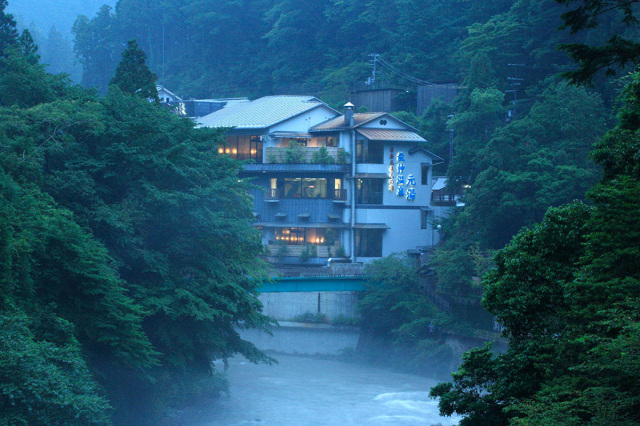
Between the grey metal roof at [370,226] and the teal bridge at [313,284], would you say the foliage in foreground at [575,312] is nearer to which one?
the teal bridge at [313,284]

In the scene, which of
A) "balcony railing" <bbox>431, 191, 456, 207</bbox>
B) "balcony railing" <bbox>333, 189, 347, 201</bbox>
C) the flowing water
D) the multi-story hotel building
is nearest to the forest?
the flowing water

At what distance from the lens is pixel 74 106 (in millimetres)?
24094

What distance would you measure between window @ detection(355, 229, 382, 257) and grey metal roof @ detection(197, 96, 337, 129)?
8.44m

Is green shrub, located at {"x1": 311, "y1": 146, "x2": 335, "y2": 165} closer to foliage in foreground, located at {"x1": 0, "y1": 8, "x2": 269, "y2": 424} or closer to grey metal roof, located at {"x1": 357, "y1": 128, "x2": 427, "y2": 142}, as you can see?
grey metal roof, located at {"x1": 357, "y1": 128, "x2": 427, "y2": 142}

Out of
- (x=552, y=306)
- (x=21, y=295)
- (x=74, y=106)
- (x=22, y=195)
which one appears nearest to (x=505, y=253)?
(x=552, y=306)

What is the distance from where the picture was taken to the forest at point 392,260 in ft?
33.2

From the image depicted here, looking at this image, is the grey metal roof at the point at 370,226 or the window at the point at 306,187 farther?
the window at the point at 306,187

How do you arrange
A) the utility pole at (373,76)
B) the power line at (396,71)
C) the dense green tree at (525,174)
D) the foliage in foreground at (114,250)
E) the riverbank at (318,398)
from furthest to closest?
the utility pole at (373,76)
the power line at (396,71)
the dense green tree at (525,174)
the riverbank at (318,398)
the foliage in foreground at (114,250)

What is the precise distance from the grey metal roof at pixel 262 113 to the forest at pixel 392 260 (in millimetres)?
7289

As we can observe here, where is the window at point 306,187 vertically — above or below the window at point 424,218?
above

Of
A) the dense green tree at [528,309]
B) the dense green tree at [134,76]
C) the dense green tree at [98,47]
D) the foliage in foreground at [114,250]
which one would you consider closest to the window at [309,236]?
the dense green tree at [134,76]

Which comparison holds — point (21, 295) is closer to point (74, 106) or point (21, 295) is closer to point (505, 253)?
point (74, 106)

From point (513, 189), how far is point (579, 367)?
24.2m

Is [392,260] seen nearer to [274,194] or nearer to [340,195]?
[340,195]
